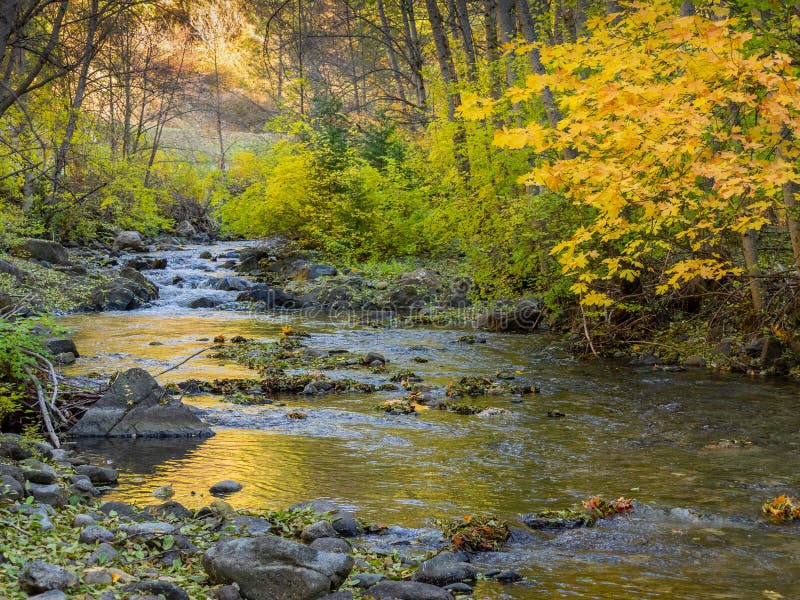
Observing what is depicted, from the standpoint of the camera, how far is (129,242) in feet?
82.3

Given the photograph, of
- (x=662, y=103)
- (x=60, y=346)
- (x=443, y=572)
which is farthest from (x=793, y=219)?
(x=60, y=346)

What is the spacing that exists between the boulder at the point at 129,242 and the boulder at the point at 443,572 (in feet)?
74.1

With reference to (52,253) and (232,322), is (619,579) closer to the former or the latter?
(232,322)

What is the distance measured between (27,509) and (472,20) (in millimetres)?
29797

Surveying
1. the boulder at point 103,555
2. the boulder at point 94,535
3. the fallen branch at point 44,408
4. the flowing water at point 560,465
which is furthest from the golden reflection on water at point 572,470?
the boulder at point 103,555

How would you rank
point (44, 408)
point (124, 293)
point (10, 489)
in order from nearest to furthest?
point (10, 489) < point (44, 408) < point (124, 293)

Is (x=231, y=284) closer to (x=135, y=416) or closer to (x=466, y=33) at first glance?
(x=466, y=33)

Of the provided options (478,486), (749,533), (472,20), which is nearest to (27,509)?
(478,486)

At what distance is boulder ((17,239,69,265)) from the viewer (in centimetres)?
1878

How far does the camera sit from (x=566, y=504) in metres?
5.38

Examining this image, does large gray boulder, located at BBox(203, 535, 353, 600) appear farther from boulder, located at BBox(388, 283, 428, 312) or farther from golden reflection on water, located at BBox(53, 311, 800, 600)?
boulder, located at BBox(388, 283, 428, 312)

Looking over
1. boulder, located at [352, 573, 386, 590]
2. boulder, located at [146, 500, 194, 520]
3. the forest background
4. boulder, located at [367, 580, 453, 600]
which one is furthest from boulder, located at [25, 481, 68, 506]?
the forest background

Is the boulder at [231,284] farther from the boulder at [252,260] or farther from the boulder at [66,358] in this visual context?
the boulder at [66,358]

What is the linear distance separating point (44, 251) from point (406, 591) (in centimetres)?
1793
